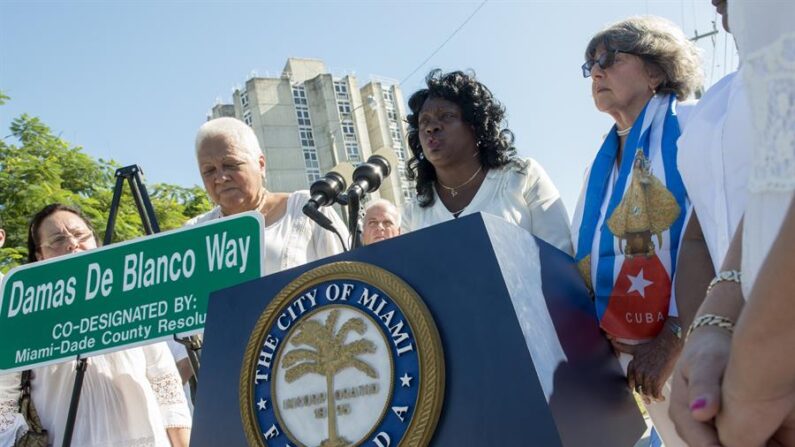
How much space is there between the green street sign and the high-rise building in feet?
153

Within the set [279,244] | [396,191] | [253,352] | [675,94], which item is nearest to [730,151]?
[253,352]

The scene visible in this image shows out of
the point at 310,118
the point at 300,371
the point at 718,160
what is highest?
the point at 310,118

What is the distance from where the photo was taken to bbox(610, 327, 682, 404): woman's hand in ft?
6.16

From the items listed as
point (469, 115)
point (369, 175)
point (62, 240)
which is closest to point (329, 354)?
point (369, 175)

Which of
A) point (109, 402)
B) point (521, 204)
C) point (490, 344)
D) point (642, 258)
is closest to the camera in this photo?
point (490, 344)

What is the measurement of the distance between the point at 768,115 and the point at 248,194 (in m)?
2.69

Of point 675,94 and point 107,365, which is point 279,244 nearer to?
point 107,365

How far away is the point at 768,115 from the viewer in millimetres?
897

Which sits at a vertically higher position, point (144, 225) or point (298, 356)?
point (144, 225)

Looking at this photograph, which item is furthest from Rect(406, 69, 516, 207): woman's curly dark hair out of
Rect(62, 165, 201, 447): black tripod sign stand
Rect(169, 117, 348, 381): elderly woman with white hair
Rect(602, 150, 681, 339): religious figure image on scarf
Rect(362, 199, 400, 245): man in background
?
Rect(362, 199, 400, 245): man in background

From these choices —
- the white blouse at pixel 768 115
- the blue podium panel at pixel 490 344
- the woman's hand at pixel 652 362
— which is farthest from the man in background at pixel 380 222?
the white blouse at pixel 768 115

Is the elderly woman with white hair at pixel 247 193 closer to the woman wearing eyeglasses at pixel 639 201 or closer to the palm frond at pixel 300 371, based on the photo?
the woman wearing eyeglasses at pixel 639 201

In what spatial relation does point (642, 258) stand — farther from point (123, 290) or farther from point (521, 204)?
point (123, 290)

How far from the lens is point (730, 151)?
1.34 metres
